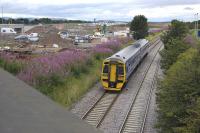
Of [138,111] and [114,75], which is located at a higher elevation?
[114,75]

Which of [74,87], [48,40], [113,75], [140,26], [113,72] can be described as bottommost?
[74,87]

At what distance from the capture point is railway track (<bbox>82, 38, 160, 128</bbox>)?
1922cm

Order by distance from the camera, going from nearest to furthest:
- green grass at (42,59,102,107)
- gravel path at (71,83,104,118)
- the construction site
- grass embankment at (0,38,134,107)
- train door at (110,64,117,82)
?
gravel path at (71,83,104,118), grass embankment at (0,38,134,107), green grass at (42,59,102,107), train door at (110,64,117,82), the construction site

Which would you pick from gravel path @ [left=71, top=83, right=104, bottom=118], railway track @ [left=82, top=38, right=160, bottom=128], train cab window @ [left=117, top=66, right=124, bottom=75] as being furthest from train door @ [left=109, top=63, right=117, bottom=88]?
gravel path @ [left=71, top=83, right=104, bottom=118]

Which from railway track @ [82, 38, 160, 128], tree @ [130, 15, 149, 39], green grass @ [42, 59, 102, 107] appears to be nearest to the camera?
railway track @ [82, 38, 160, 128]

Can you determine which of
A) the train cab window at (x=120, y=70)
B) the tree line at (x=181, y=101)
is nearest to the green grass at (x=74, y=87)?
the train cab window at (x=120, y=70)

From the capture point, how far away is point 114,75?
2764cm

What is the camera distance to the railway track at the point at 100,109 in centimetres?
1923

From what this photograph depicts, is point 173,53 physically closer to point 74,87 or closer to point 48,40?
point 74,87

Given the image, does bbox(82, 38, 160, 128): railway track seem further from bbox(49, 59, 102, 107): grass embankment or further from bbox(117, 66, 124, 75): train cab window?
bbox(117, 66, 124, 75): train cab window

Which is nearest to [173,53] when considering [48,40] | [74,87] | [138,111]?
[74,87]

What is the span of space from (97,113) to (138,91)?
768 cm

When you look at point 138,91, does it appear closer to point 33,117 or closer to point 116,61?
point 116,61

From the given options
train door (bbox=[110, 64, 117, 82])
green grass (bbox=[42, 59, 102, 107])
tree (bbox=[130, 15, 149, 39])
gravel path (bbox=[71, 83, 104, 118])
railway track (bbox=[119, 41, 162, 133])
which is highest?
tree (bbox=[130, 15, 149, 39])
